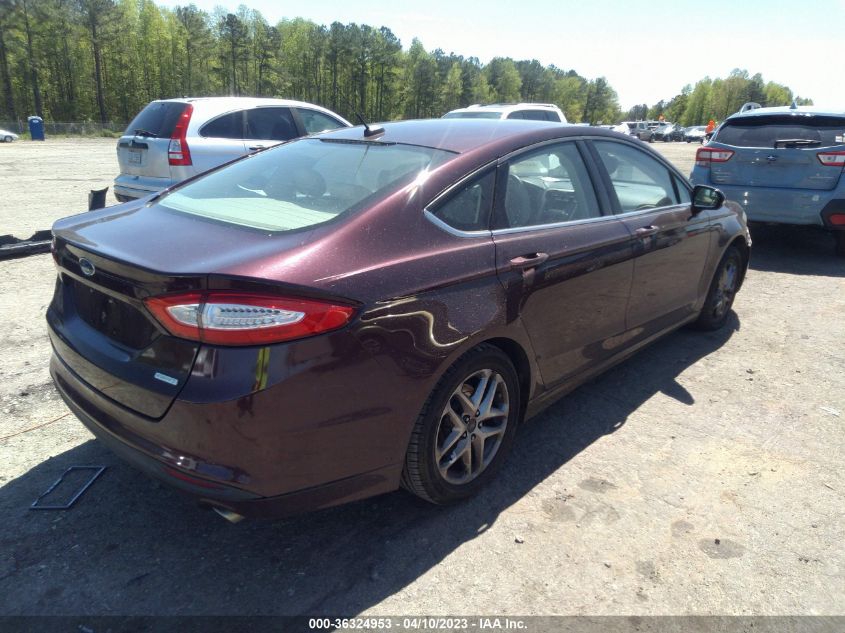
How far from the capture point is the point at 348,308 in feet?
6.88

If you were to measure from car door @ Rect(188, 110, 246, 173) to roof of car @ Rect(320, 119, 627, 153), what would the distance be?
453cm

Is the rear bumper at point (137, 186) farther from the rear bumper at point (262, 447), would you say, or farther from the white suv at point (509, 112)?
the rear bumper at point (262, 447)

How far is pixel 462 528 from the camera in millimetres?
2678

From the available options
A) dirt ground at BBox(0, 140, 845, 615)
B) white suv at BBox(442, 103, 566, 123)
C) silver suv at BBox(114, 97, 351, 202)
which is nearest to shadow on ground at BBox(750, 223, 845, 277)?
dirt ground at BBox(0, 140, 845, 615)

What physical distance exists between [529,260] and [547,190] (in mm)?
600

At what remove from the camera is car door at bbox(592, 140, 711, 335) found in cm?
367

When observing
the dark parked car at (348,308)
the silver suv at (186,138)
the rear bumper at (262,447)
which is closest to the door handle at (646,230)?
the dark parked car at (348,308)

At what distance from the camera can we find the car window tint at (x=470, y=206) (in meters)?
2.60

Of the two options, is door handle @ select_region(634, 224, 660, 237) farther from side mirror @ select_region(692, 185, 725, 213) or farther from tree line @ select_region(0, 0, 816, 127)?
tree line @ select_region(0, 0, 816, 127)

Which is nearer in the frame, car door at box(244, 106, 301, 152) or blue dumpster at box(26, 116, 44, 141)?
car door at box(244, 106, 301, 152)

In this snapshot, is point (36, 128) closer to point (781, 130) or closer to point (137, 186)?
point (137, 186)

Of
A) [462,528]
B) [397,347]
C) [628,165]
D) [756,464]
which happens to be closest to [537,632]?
[462,528]

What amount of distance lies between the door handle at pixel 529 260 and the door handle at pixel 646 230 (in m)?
0.98

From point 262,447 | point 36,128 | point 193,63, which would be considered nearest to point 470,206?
point 262,447
